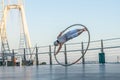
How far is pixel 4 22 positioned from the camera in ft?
170

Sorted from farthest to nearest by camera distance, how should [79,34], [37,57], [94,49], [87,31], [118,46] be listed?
[37,57]
[94,49]
[118,46]
[87,31]
[79,34]

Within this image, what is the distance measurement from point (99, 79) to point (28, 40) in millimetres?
44517

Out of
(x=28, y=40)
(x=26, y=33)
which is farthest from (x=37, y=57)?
(x=26, y=33)

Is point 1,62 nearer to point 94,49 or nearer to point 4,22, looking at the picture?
point 94,49

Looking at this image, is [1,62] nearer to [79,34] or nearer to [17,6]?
[79,34]

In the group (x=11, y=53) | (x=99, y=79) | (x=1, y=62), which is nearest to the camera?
(x=99, y=79)

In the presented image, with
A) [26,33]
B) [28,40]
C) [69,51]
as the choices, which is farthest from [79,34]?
[26,33]

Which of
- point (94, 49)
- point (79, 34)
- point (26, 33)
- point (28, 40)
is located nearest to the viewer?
point (79, 34)

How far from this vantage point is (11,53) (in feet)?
81.7

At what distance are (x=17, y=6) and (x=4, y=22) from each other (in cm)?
379

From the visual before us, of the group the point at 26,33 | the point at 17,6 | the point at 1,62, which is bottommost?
the point at 1,62

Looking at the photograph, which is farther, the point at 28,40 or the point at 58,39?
the point at 28,40

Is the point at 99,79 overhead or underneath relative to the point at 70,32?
underneath

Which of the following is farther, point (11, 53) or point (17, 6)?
point (17, 6)
